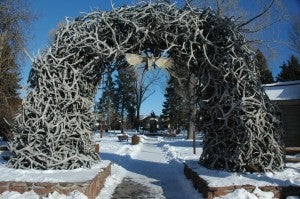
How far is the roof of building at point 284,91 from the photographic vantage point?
19.8 metres

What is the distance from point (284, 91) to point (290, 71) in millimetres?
27390

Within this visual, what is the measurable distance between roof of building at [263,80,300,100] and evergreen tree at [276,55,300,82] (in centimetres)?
2395

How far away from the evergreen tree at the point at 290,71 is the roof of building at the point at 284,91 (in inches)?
943

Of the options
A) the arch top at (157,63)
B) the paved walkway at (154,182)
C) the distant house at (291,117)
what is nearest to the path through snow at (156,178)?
the paved walkway at (154,182)

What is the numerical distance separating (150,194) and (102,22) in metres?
4.23

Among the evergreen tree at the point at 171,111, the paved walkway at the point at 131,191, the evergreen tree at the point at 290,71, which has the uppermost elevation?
the evergreen tree at the point at 290,71

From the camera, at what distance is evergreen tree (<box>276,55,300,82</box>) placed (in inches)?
1802

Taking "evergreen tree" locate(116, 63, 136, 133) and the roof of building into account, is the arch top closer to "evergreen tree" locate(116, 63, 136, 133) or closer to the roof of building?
the roof of building

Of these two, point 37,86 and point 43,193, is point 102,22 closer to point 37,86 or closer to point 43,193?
point 37,86

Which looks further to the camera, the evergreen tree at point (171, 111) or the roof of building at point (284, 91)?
the evergreen tree at point (171, 111)

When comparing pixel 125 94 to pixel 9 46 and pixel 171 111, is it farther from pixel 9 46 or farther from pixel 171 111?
pixel 9 46

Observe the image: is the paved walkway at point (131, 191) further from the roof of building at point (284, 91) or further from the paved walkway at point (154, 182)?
the roof of building at point (284, 91)

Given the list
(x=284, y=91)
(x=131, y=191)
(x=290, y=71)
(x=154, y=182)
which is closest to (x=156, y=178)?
(x=154, y=182)

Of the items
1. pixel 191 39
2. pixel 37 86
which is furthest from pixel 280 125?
pixel 37 86
